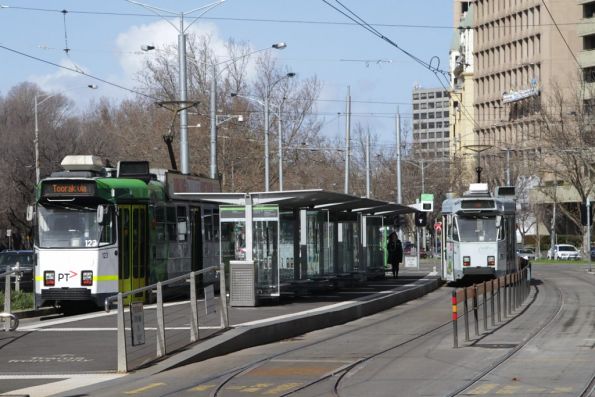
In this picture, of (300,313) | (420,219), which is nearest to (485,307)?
(300,313)

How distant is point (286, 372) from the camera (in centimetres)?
1647

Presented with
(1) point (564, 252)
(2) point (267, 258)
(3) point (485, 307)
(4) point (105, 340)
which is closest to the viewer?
(4) point (105, 340)

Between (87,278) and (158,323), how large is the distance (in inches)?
407

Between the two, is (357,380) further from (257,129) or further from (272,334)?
(257,129)

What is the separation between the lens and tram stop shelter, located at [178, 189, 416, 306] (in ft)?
86.5

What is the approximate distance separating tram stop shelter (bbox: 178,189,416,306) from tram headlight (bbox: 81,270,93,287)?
9.60 feet

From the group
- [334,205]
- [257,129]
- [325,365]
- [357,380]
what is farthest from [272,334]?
[257,129]

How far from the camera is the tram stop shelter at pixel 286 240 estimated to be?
2638cm

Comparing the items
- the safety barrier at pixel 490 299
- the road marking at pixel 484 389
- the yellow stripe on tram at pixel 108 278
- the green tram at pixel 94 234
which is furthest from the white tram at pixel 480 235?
the road marking at pixel 484 389

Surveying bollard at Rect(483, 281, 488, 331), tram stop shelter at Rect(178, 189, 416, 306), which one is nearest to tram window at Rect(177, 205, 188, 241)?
tram stop shelter at Rect(178, 189, 416, 306)

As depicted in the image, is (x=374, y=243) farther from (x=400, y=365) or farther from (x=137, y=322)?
(x=137, y=322)

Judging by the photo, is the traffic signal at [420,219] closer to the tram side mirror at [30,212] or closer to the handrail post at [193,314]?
the tram side mirror at [30,212]

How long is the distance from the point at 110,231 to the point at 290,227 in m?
4.53

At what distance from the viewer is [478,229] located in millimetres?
40469
